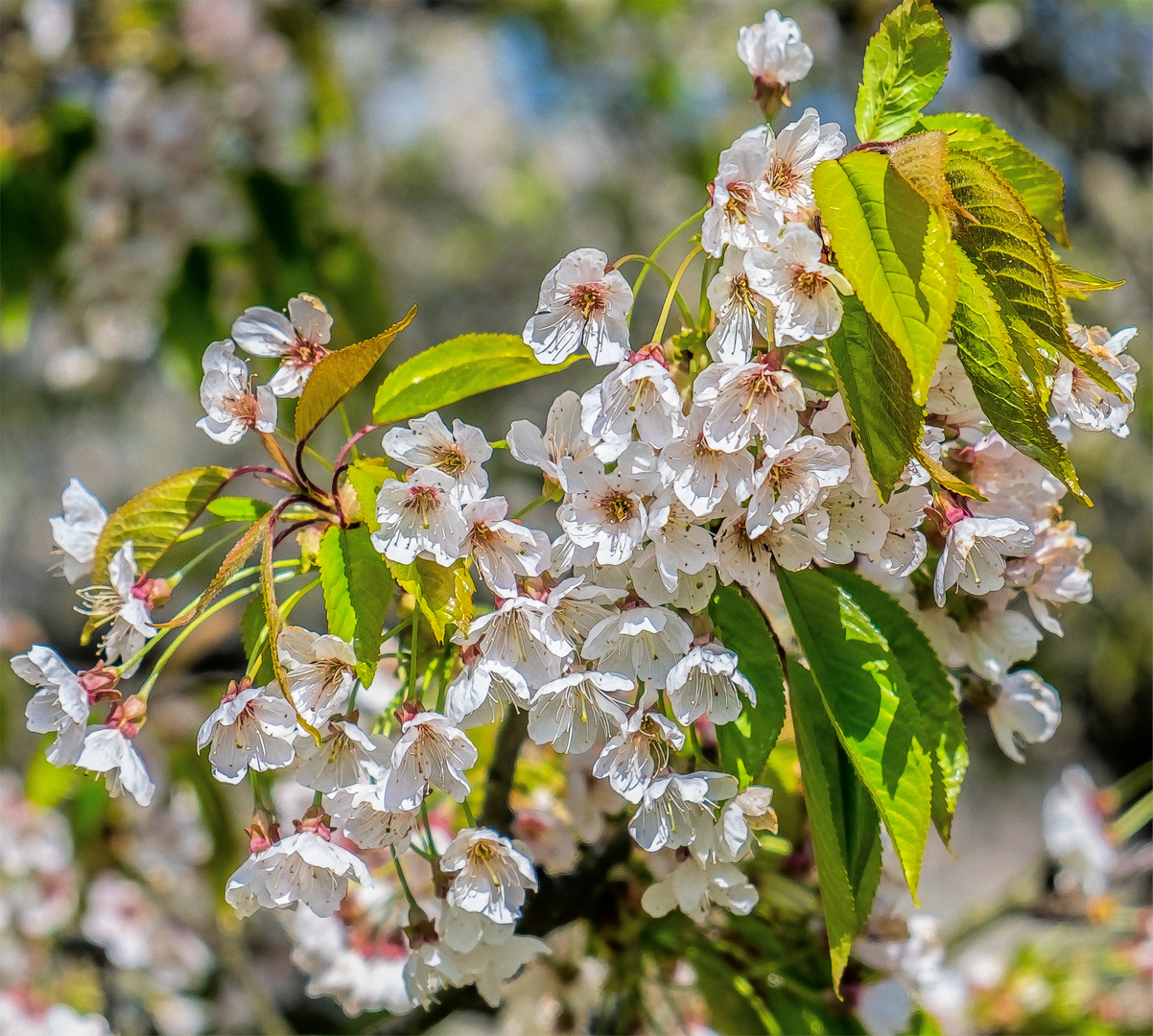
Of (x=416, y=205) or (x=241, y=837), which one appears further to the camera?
(x=416, y=205)

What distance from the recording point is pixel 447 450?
0.64 m

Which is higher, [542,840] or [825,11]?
[825,11]

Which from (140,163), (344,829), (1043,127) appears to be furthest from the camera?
(1043,127)

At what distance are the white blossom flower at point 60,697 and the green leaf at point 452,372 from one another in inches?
10.5

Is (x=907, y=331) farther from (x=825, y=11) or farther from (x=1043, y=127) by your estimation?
(x=1043, y=127)

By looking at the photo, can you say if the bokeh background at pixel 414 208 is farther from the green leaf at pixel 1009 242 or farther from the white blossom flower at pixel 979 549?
the green leaf at pixel 1009 242

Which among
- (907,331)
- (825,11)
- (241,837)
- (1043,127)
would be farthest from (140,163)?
(1043,127)

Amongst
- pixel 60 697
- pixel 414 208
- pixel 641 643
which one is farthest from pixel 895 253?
pixel 414 208

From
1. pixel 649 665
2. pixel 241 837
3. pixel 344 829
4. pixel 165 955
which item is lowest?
pixel 165 955

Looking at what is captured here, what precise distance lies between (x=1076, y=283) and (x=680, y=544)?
31 centimetres

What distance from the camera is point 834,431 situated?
0.62 metres

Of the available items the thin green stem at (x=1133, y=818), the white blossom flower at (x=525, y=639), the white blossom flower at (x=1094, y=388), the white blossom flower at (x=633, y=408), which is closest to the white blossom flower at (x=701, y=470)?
the white blossom flower at (x=633, y=408)

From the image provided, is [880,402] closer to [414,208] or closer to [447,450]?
[447,450]

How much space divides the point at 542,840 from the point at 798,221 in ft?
2.13
